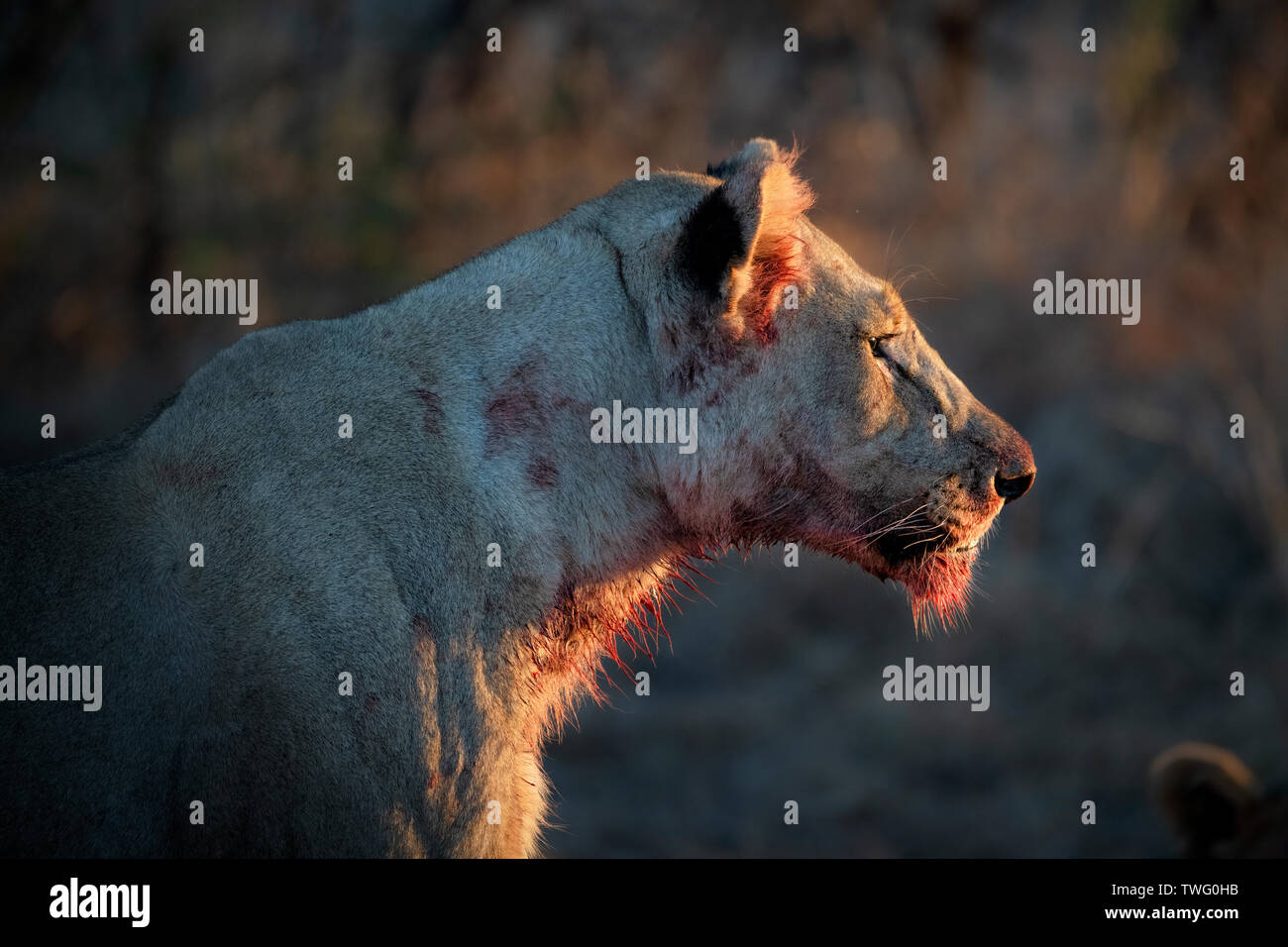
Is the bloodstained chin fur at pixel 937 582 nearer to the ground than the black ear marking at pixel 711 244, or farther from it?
nearer to the ground

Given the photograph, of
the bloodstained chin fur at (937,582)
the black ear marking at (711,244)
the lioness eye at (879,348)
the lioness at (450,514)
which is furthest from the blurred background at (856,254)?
the black ear marking at (711,244)

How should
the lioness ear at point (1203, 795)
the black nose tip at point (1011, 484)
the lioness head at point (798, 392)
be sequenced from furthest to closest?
the lioness ear at point (1203, 795) < the black nose tip at point (1011, 484) < the lioness head at point (798, 392)

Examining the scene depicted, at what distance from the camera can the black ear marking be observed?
381cm

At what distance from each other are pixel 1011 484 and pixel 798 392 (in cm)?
94

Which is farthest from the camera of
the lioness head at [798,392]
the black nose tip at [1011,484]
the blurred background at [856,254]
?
the blurred background at [856,254]

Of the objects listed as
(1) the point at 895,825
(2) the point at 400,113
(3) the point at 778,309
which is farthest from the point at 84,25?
(3) the point at 778,309

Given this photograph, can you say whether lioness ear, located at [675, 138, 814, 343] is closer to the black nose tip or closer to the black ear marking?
the black ear marking

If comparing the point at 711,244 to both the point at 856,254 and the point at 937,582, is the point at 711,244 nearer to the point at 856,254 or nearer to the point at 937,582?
the point at 937,582

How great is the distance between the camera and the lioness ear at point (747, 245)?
149 inches

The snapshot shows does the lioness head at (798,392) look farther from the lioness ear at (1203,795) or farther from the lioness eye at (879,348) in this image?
the lioness ear at (1203,795)

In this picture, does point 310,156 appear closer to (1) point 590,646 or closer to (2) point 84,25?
(2) point 84,25

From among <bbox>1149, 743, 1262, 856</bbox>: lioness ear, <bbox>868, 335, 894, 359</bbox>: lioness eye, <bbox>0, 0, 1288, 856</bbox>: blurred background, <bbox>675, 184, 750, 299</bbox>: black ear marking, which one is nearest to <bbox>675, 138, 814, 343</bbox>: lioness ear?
<bbox>675, 184, 750, 299</bbox>: black ear marking

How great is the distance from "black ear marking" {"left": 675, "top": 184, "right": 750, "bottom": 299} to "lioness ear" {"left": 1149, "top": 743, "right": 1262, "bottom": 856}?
4.84 m

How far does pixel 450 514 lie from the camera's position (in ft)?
12.3
